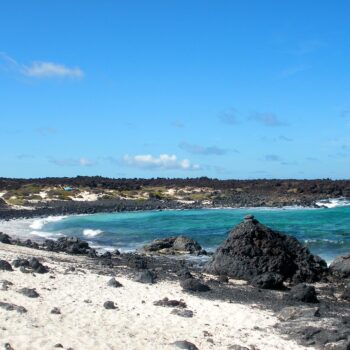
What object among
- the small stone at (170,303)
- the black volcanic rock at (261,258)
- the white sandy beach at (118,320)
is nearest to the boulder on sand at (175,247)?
the black volcanic rock at (261,258)

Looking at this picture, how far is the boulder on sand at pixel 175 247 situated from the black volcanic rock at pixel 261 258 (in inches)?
225

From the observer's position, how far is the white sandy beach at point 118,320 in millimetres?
10500

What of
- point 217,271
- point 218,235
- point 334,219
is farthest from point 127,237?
point 334,219

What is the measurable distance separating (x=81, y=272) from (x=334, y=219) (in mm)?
30114

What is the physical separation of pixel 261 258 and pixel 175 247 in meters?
7.88

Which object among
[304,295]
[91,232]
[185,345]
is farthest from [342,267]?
[91,232]

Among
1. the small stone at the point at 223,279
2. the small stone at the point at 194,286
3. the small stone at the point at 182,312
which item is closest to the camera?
the small stone at the point at 182,312

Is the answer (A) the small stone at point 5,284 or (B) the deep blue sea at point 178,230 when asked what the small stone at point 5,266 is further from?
(B) the deep blue sea at point 178,230

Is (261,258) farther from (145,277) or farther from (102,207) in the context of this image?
(102,207)

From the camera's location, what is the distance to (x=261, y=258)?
1912 centimetres

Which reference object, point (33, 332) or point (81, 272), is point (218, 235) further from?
point (33, 332)

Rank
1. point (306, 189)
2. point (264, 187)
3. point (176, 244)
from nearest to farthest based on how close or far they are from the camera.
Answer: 1. point (176, 244)
2. point (306, 189)
3. point (264, 187)

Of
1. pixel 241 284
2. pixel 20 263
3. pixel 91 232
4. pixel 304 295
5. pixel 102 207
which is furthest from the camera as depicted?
pixel 102 207

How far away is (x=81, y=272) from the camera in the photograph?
57.2 feet
